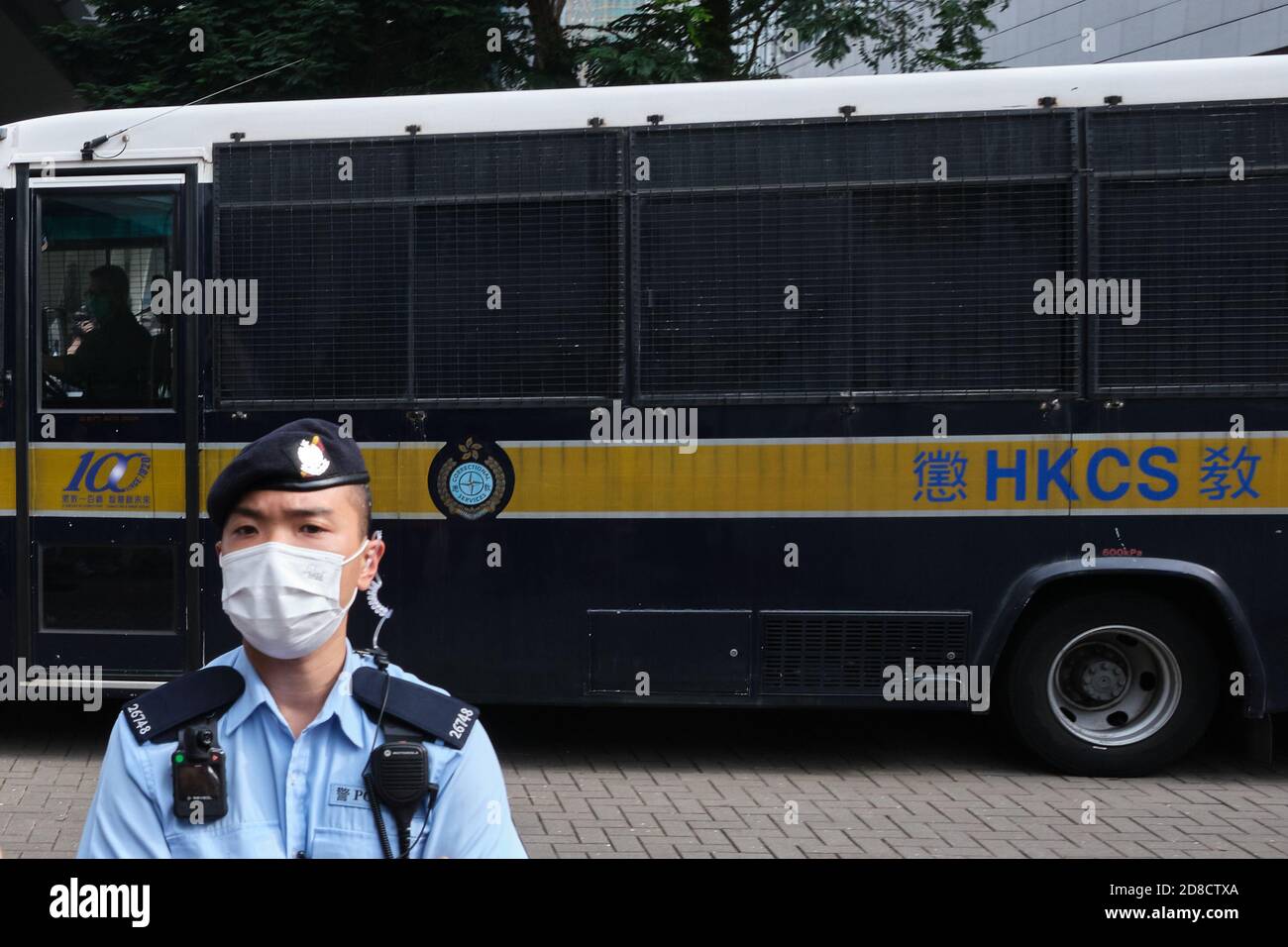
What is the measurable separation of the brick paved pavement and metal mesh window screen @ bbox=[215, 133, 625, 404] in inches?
78.4

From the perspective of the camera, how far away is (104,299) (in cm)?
711

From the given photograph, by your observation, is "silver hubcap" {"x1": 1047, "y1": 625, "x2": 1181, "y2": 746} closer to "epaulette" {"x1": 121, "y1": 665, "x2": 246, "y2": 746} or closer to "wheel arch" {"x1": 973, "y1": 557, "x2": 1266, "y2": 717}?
"wheel arch" {"x1": 973, "y1": 557, "x2": 1266, "y2": 717}

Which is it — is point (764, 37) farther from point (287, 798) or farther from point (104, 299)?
point (287, 798)

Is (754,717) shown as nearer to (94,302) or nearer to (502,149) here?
(502,149)

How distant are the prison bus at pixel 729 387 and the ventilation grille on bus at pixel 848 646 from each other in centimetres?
2

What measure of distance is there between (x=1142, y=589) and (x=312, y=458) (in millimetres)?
5300

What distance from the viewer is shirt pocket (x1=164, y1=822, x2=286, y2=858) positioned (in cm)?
230

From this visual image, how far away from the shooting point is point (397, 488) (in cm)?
691

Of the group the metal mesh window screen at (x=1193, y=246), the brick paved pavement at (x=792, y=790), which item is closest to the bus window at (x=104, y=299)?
the brick paved pavement at (x=792, y=790)

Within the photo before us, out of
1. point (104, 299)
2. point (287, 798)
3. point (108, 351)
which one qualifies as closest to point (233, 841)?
point (287, 798)

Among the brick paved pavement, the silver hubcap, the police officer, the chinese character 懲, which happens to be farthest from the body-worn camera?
the silver hubcap

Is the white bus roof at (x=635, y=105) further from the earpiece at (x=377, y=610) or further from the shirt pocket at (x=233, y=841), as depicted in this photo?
the shirt pocket at (x=233, y=841)

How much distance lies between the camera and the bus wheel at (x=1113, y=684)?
6.71 metres
